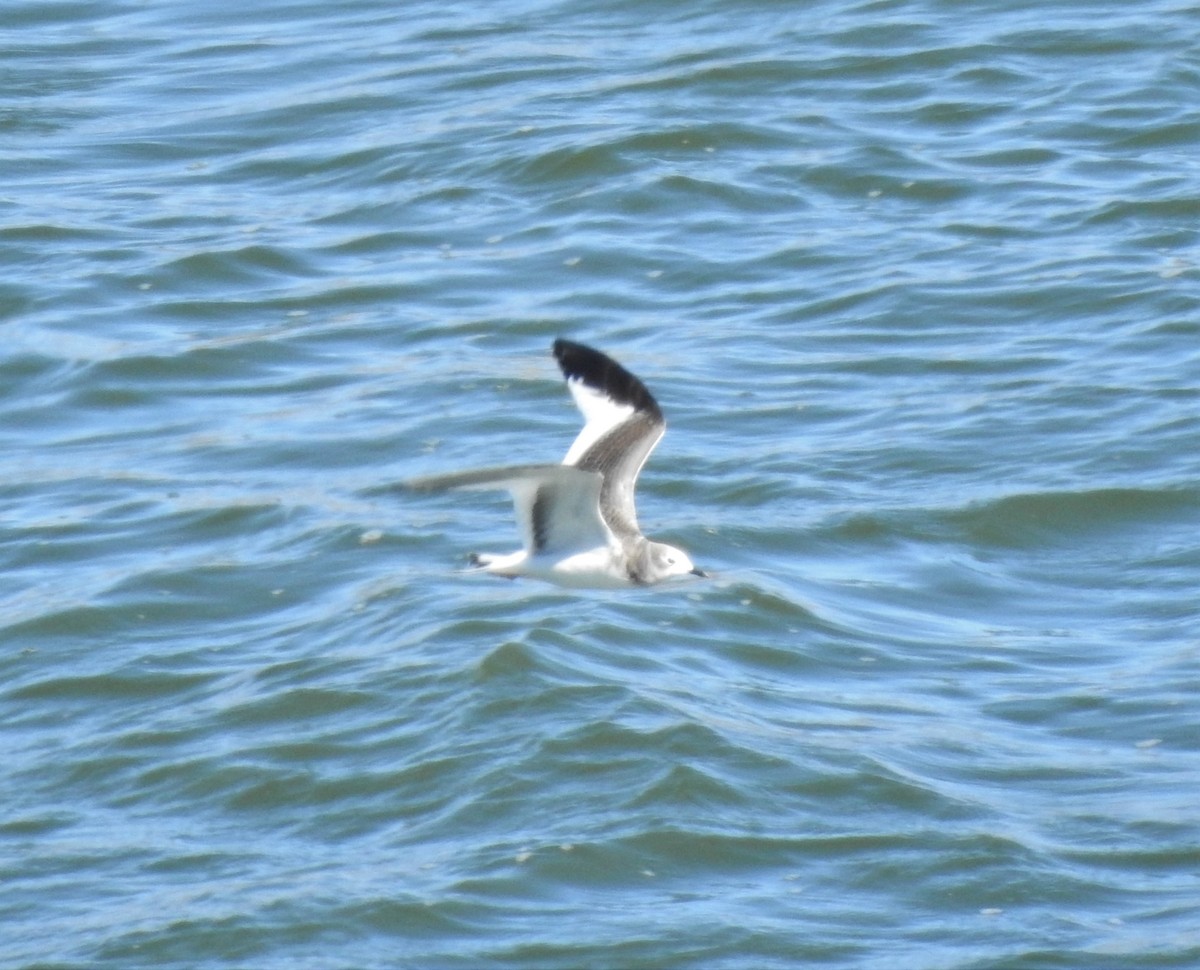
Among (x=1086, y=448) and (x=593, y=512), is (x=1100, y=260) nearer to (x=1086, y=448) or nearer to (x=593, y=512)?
(x=1086, y=448)

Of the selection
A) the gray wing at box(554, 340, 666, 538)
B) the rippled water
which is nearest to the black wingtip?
the gray wing at box(554, 340, 666, 538)

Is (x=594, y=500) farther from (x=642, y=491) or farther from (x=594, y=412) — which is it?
(x=642, y=491)

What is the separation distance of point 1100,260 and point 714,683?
21.1ft

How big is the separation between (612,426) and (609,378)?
192 mm

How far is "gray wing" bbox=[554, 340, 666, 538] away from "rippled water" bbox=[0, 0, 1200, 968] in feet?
3.99

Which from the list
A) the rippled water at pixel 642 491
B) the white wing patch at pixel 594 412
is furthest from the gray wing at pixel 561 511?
the rippled water at pixel 642 491

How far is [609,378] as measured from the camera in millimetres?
10133

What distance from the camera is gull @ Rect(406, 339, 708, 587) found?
357 inches

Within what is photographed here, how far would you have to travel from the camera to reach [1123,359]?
15.5m

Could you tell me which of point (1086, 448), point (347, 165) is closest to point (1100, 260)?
point (1086, 448)

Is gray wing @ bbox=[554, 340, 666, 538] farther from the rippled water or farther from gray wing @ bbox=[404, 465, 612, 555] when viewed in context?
the rippled water

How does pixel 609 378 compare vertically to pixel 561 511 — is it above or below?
above

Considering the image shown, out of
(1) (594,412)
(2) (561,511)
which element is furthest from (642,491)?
(2) (561,511)

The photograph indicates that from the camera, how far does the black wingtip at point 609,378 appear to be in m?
10.0
